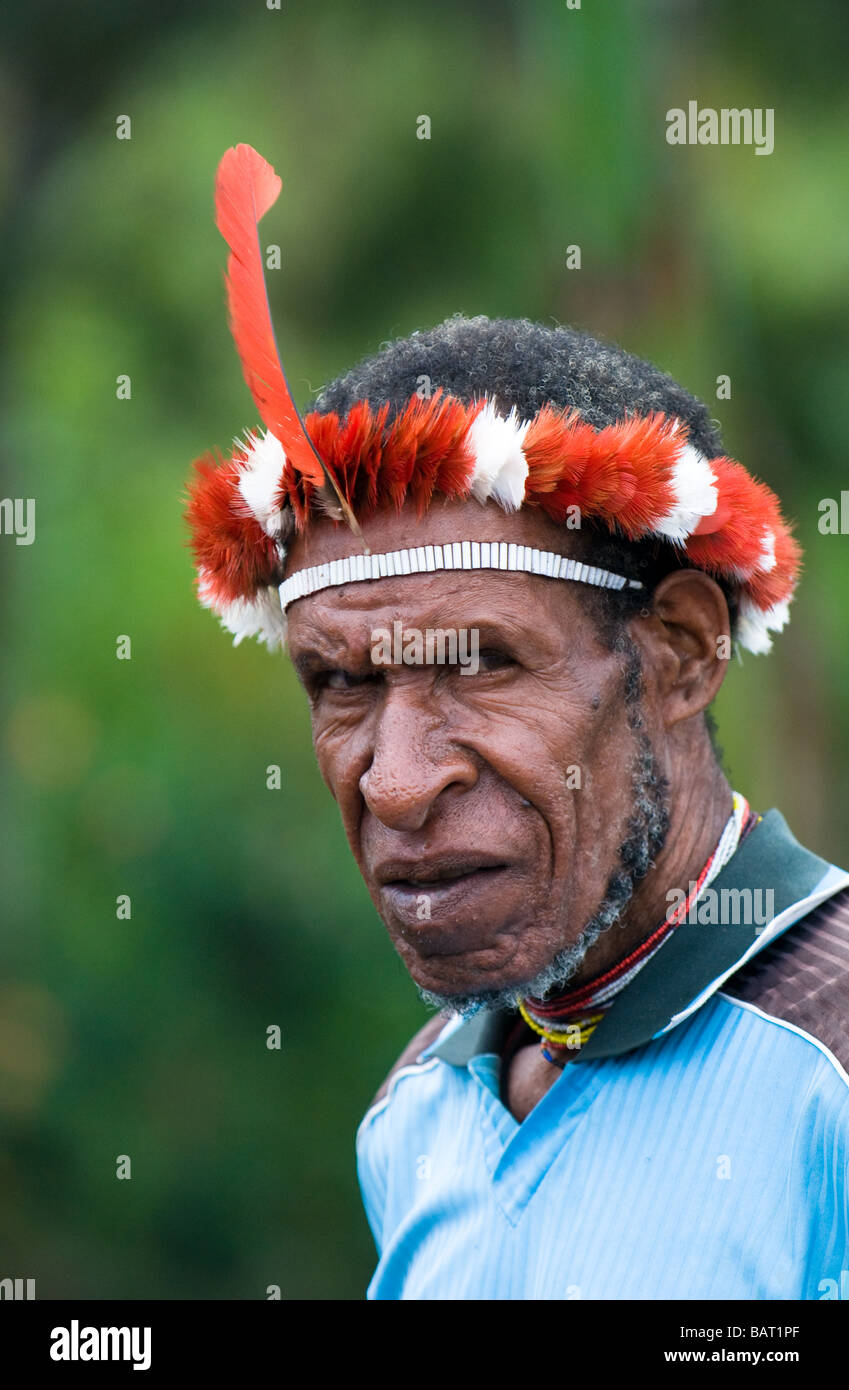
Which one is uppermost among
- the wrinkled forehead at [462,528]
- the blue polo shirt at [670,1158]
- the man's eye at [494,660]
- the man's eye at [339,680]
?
the wrinkled forehead at [462,528]

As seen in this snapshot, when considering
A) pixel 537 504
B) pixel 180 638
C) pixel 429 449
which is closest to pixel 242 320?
pixel 429 449

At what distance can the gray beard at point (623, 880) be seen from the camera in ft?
7.23

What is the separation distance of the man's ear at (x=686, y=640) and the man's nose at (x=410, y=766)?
0.39m

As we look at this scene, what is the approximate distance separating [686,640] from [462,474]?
0.52 meters

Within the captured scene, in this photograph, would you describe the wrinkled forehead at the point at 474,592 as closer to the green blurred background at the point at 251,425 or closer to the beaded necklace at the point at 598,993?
the beaded necklace at the point at 598,993

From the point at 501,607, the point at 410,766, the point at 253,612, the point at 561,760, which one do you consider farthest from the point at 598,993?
the point at 253,612

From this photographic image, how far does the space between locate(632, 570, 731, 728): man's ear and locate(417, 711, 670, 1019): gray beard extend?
3.9 inches

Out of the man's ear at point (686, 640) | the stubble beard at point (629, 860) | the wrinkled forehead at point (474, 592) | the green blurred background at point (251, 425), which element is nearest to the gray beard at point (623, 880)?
the stubble beard at point (629, 860)

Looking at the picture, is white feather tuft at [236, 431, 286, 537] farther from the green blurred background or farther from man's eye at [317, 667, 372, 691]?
the green blurred background

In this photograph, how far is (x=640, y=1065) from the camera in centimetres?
219

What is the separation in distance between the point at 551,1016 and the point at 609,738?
53 centimetres

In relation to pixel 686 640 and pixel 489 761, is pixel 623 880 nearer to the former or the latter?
pixel 489 761

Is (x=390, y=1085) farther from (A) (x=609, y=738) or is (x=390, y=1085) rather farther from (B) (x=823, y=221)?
(B) (x=823, y=221)

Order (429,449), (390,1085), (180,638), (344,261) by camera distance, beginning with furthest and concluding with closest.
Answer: (344,261) → (180,638) → (390,1085) → (429,449)
